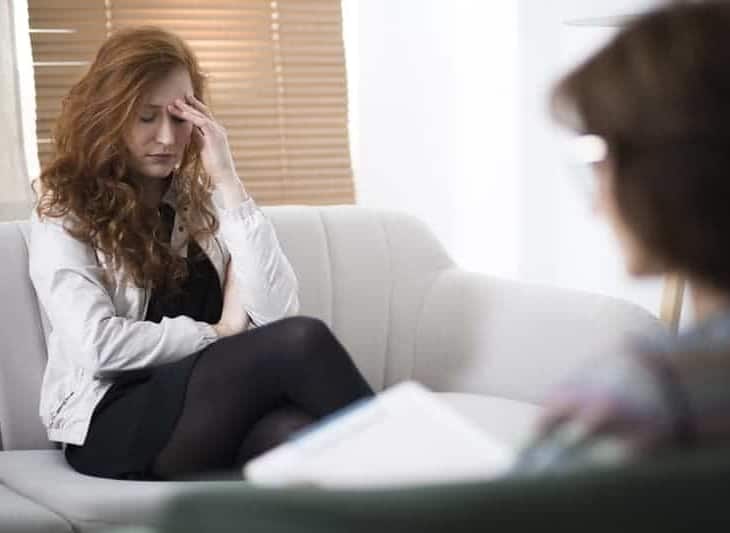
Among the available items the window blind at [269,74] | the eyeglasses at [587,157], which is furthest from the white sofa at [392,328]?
the eyeglasses at [587,157]

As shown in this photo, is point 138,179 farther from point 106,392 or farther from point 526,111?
point 526,111

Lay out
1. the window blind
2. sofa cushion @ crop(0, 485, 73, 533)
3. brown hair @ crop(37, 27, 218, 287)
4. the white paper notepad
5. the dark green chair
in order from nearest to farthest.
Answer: the dark green chair
the white paper notepad
sofa cushion @ crop(0, 485, 73, 533)
brown hair @ crop(37, 27, 218, 287)
the window blind

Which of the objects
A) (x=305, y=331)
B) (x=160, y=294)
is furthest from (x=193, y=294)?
(x=305, y=331)

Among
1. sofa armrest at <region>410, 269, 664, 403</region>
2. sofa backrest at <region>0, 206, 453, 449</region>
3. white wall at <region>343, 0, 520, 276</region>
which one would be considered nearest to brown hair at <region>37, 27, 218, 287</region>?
sofa backrest at <region>0, 206, 453, 449</region>

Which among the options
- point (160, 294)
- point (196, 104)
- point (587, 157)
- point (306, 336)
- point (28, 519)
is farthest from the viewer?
point (196, 104)

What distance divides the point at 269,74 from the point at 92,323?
217cm

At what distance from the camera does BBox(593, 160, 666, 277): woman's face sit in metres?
1.04

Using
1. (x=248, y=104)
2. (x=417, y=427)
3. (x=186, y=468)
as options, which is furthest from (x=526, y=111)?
(x=417, y=427)

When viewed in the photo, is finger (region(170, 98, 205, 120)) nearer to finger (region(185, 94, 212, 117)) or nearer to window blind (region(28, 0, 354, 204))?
finger (region(185, 94, 212, 117))

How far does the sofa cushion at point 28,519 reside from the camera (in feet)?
8.35

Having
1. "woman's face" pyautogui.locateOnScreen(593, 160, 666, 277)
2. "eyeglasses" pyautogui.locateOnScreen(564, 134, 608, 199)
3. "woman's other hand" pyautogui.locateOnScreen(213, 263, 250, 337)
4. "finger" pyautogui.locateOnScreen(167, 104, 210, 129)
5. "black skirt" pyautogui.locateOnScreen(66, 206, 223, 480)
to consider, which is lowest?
"black skirt" pyautogui.locateOnScreen(66, 206, 223, 480)

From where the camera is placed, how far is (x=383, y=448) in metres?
1.20

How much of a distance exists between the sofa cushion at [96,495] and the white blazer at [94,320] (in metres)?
0.12

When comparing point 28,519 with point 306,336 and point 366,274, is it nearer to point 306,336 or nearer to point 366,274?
point 306,336
